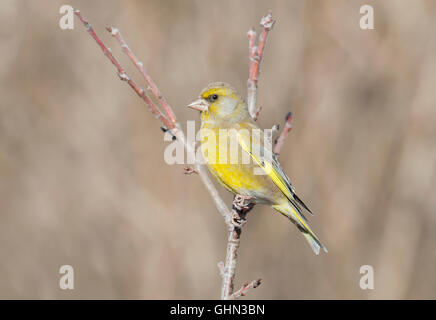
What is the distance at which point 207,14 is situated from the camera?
21.7 feet

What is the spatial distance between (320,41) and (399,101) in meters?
1.36

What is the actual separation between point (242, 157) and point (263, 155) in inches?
7.4

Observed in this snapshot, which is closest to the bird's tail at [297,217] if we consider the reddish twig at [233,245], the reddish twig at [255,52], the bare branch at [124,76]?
the reddish twig at [233,245]

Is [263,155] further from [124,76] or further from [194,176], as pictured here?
[194,176]

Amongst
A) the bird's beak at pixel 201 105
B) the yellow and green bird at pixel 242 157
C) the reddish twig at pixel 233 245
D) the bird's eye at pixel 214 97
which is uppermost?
the bird's eye at pixel 214 97

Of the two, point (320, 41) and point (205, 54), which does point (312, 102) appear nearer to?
point (320, 41)

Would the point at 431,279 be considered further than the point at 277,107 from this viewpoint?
Yes

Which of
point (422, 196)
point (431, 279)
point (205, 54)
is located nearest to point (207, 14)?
point (205, 54)

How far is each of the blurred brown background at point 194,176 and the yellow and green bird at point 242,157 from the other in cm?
220

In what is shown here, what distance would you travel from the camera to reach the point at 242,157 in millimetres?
4133

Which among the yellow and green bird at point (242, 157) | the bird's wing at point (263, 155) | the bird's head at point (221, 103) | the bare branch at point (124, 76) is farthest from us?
the bird's head at point (221, 103)

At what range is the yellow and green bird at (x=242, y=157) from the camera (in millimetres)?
4020

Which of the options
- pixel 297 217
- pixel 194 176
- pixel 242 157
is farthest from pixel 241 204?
pixel 194 176

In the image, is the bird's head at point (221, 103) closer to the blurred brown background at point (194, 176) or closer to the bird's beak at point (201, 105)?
the bird's beak at point (201, 105)
